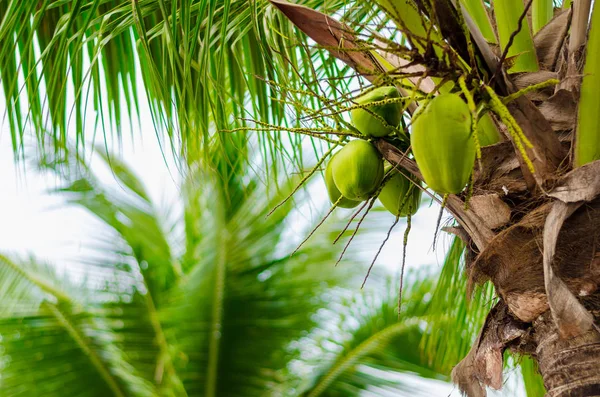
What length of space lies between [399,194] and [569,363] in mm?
373

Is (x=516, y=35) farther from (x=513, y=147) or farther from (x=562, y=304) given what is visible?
(x=562, y=304)

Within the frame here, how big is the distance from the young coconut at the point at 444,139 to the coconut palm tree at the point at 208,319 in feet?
11.5

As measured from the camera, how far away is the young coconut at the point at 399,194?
1.23 m

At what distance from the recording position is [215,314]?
4.50m

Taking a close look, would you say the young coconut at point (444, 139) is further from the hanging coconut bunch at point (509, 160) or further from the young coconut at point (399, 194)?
the young coconut at point (399, 194)

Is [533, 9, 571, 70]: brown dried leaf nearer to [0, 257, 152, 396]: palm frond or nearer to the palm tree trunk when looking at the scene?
the palm tree trunk

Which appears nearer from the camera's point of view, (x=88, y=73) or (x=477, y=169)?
(x=477, y=169)

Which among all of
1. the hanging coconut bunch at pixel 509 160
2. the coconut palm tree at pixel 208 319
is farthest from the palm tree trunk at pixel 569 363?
the coconut palm tree at pixel 208 319

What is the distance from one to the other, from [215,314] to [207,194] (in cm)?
74

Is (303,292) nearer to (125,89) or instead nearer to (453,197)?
(125,89)

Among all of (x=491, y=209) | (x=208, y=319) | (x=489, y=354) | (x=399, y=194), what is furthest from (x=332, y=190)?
(x=208, y=319)

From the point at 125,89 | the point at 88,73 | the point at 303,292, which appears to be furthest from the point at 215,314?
the point at 88,73

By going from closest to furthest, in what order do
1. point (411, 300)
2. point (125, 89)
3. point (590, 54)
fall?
1. point (590, 54)
2. point (125, 89)
3. point (411, 300)

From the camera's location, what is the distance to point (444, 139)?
850mm
